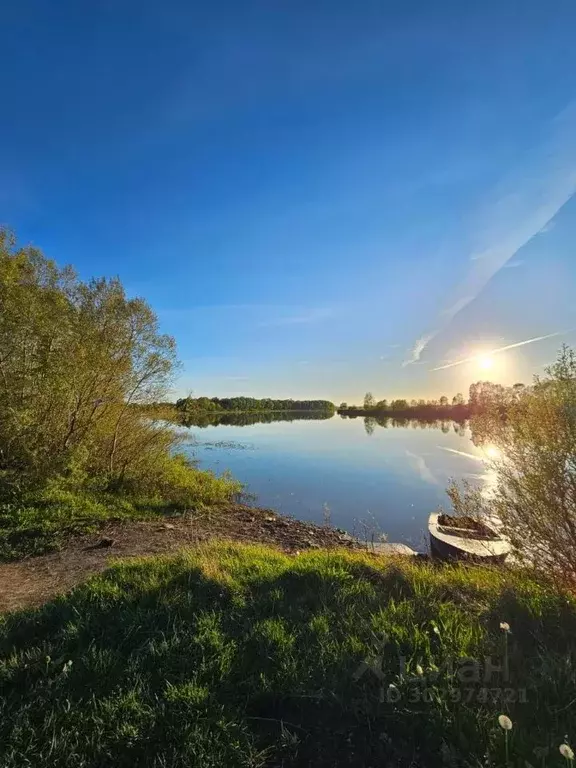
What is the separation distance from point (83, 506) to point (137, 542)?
8.71ft

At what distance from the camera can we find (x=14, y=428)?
10070 millimetres

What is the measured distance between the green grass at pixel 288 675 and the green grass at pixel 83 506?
13.0 ft

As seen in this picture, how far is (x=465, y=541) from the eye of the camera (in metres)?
7.53

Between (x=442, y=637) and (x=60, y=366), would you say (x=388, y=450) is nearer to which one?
(x=60, y=366)

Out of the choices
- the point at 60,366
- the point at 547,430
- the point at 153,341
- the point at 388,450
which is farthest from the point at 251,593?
the point at 388,450

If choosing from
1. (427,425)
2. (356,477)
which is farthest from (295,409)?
(356,477)

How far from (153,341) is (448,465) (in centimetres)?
1774

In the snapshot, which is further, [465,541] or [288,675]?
[465,541]

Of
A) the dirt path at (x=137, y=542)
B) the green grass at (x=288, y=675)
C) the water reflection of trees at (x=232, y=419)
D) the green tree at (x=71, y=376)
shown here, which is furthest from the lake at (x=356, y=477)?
the water reflection of trees at (x=232, y=419)

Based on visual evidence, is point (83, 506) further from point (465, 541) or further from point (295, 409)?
point (295, 409)

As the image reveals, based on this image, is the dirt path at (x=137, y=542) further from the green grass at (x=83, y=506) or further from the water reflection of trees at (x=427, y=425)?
the water reflection of trees at (x=427, y=425)

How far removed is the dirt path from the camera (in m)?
5.61

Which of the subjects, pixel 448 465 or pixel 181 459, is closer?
pixel 181 459

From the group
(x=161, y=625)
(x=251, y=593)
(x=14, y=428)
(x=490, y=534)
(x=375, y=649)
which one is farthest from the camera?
(x=14, y=428)
